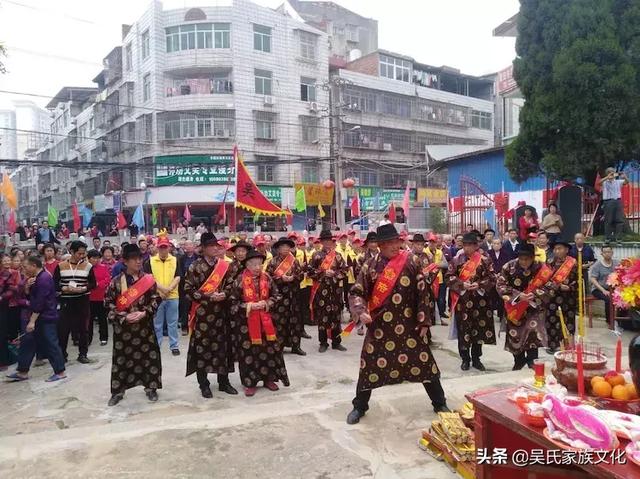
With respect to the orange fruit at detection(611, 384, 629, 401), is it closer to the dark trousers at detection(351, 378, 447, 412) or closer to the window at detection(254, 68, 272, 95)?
the dark trousers at detection(351, 378, 447, 412)

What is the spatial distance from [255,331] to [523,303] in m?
3.13

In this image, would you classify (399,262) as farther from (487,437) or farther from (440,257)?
(440,257)

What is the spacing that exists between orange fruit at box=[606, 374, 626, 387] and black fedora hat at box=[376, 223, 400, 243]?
2.18 metres

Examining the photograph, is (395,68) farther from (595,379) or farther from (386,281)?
(595,379)

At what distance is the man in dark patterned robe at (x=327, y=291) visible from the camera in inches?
322

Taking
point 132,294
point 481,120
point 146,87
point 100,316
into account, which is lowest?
point 100,316

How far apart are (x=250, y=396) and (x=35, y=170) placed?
7039 centimetres

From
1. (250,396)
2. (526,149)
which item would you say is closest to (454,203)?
(526,149)

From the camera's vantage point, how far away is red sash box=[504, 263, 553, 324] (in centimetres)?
609

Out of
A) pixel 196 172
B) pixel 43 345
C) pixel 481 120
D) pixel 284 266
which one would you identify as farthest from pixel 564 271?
pixel 481 120

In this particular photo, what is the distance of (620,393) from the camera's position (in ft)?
9.62

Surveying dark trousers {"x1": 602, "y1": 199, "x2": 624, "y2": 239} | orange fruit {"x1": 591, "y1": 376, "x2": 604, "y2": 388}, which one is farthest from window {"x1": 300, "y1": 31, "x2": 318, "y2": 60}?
orange fruit {"x1": 591, "y1": 376, "x2": 604, "y2": 388}

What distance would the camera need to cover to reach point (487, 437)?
318 cm

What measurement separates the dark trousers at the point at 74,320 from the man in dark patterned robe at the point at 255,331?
10.0 ft
